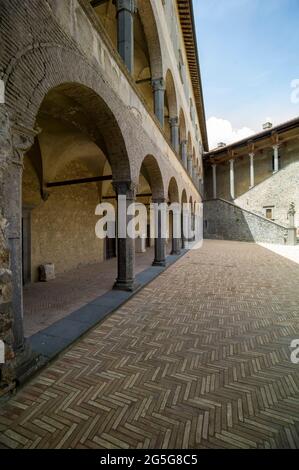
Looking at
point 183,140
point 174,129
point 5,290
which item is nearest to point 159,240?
point 174,129

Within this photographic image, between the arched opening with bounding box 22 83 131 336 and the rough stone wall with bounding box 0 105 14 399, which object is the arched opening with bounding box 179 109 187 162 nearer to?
the arched opening with bounding box 22 83 131 336

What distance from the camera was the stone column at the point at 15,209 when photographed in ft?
8.36

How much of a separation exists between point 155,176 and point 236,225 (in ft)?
59.4

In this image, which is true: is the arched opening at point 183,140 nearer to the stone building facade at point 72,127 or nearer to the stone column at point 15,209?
the stone building facade at point 72,127

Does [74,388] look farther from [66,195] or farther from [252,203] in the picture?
[252,203]

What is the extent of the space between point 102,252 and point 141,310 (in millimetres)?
7465

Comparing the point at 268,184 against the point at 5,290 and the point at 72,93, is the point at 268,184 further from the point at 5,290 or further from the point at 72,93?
the point at 5,290

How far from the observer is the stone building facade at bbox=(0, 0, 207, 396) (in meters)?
2.58

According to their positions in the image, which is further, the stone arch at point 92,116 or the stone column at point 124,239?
the stone column at point 124,239

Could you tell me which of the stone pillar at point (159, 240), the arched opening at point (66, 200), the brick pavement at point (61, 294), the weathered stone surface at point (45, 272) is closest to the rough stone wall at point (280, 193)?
the stone pillar at point (159, 240)

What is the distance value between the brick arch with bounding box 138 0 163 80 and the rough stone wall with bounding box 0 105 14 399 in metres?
8.84

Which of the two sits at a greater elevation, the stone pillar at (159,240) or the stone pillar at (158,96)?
the stone pillar at (158,96)

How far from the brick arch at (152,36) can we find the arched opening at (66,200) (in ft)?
13.3
